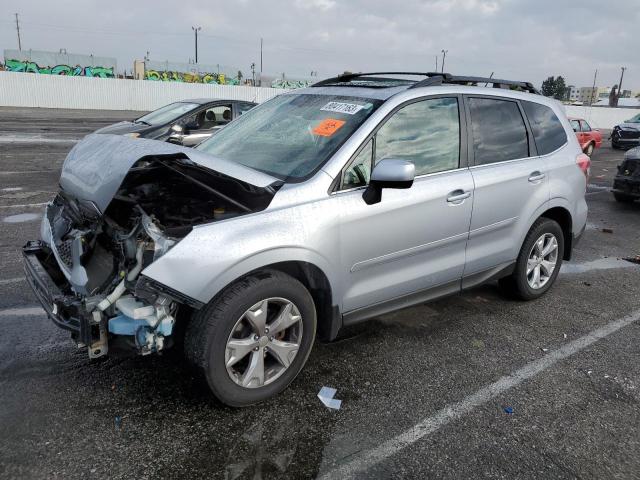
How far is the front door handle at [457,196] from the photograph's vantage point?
3.69 m

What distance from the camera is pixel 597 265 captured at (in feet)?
20.1

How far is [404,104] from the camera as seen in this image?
3.55 m

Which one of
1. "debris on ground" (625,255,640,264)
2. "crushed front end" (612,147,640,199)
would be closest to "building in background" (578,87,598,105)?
"crushed front end" (612,147,640,199)

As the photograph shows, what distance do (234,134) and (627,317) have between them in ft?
12.1

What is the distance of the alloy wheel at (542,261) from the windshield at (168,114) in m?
7.95

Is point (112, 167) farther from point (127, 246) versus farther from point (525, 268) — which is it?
Answer: point (525, 268)

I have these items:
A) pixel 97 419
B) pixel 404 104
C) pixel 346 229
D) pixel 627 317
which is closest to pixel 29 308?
pixel 97 419

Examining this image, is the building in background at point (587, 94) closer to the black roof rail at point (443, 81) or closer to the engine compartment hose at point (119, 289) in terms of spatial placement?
the black roof rail at point (443, 81)

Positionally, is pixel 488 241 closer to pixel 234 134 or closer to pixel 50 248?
pixel 234 134

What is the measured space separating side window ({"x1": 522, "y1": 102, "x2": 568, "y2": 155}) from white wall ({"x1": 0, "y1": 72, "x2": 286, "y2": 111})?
88.7 ft

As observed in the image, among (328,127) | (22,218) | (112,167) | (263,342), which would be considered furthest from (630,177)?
(22,218)

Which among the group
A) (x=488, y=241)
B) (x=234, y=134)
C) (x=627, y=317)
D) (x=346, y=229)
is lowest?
(x=627, y=317)

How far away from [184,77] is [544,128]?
4002 cm

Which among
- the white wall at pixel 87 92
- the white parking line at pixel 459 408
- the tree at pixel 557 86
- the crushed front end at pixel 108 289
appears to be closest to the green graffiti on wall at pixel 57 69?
the white wall at pixel 87 92
